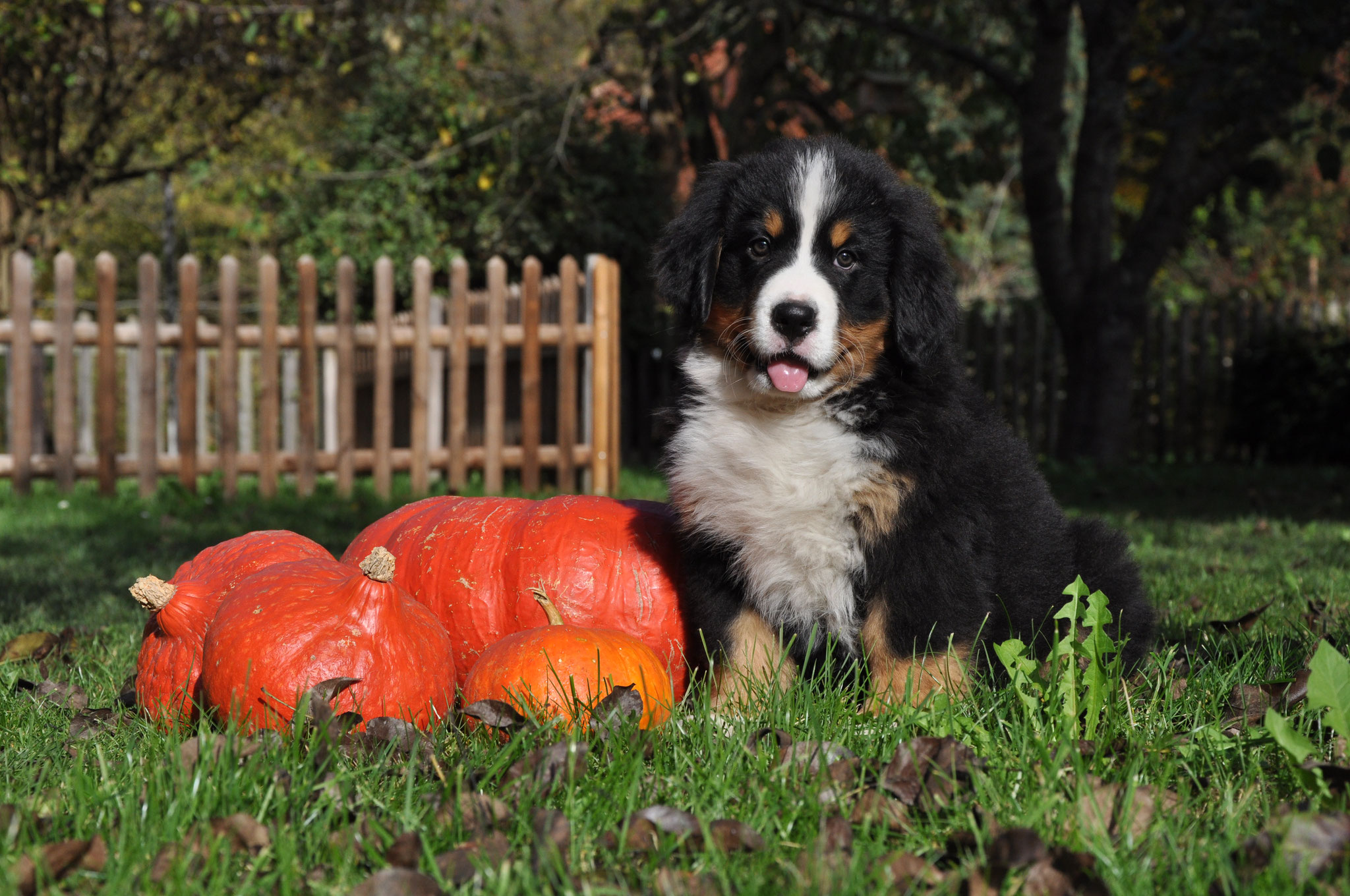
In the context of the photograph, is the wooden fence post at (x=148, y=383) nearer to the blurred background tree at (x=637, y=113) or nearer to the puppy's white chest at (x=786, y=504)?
the blurred background tree at (x=637, y=113)

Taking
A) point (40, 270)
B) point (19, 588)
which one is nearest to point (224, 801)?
point (19, 588)

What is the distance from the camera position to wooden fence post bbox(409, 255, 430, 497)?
322 inches

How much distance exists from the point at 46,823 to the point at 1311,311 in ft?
48.2

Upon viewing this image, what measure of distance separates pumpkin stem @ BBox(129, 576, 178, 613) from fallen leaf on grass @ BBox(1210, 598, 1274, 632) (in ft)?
9.70

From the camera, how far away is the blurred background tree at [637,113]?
30.8 ft

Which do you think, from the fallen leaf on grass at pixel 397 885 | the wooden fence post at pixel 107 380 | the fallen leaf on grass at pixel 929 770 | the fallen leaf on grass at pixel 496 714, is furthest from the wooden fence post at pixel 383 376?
the fallen leaf on grass at pixel 397 885

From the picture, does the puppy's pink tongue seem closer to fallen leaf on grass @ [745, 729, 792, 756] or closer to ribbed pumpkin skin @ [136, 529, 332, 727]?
fallen leaf on grass @ [745, 729, 792, 756]

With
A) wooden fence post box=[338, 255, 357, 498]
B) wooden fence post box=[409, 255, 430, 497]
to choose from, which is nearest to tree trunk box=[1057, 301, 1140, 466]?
wooden fence post box=[409, 255, 430, 497]

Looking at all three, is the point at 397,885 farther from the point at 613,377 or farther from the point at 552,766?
the point at 613,377

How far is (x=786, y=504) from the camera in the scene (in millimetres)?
2492

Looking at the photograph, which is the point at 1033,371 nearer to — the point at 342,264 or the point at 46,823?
the point at 342,264

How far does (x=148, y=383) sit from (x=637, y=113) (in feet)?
→ 22.4

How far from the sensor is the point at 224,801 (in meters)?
1.75

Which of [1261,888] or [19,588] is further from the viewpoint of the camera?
[19,588]
